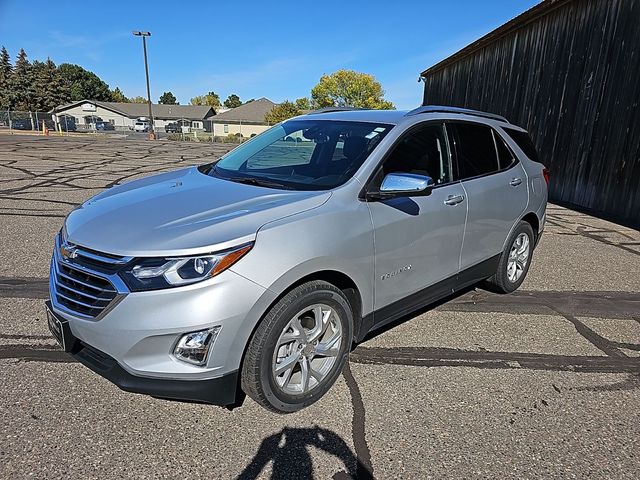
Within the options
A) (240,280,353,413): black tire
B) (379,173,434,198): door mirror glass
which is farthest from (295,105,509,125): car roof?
(240,280,353,413): black tire

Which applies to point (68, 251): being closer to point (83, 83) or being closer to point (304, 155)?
point (304, 155)

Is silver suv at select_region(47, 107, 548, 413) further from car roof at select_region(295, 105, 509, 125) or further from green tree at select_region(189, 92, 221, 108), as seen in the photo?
green tree at select_region(189, 92, 221, 108)

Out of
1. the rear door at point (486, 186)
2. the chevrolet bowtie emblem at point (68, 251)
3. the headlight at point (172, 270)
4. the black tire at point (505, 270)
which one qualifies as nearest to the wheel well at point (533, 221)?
the black tire at point (505, 270)

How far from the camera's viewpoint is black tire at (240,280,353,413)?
2.35 metres

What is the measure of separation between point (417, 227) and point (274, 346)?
137 centimetres

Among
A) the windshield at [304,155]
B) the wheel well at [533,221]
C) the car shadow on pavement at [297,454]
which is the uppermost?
the windshield at [304,155]

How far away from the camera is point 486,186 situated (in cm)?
390

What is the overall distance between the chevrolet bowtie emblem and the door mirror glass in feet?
6.04

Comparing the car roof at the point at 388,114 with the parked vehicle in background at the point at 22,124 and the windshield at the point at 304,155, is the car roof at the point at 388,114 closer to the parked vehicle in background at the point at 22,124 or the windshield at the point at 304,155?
the windshield at the point at 304,155

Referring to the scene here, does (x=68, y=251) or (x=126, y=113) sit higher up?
(x=126, y=113)

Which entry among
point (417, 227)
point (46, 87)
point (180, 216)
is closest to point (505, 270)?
point (417, 227)

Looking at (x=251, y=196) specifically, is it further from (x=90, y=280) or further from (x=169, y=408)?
(x=169, y=408)

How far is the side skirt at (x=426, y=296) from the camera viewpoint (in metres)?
3.05

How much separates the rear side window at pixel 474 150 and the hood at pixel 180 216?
161 cm
